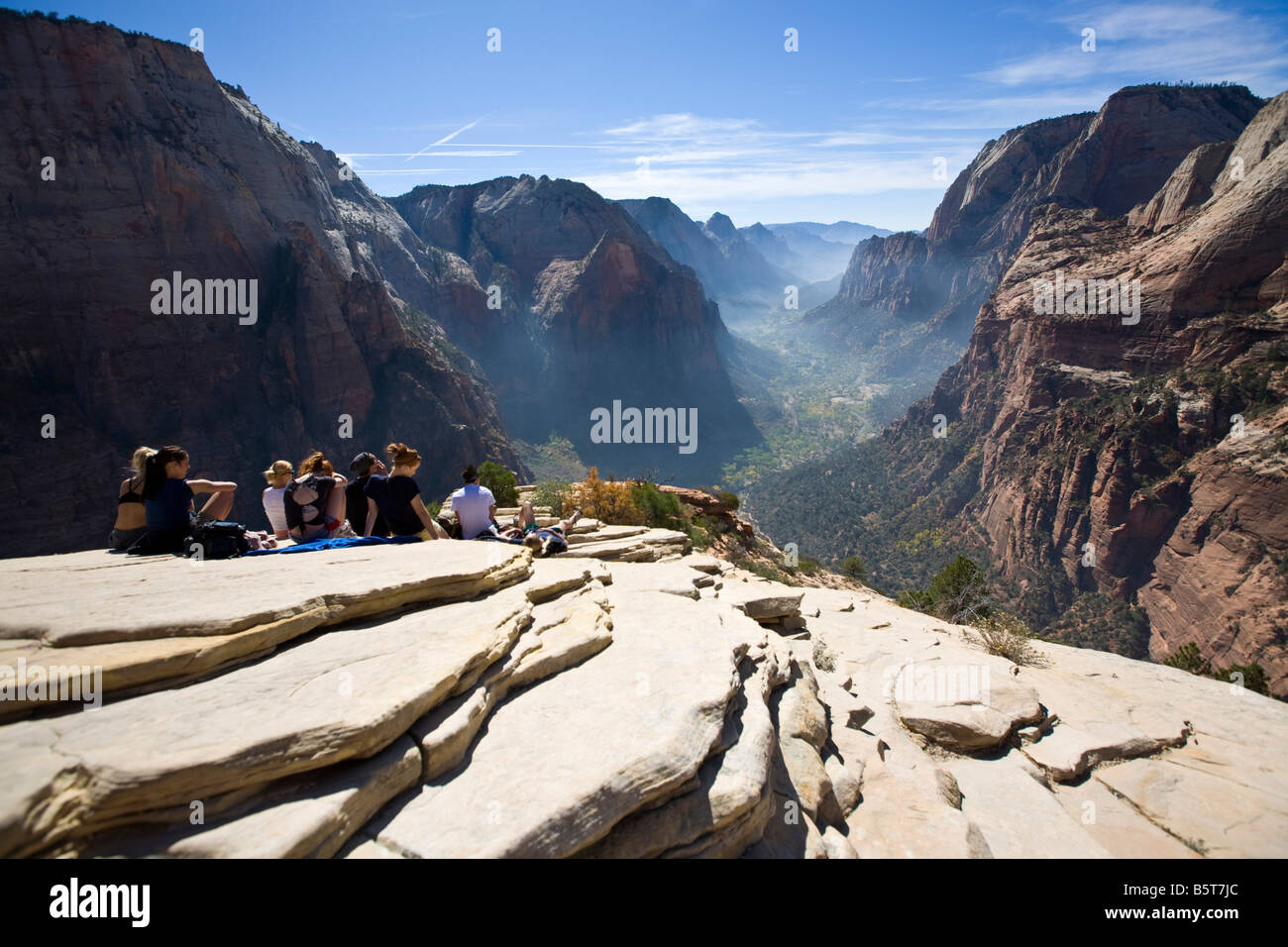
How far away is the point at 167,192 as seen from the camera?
41188mm

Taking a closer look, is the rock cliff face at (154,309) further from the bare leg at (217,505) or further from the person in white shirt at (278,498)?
the bare leg at (217,505)

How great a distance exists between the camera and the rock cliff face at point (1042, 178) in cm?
9369

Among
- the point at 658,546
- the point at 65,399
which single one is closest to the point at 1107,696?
the point at 658,546

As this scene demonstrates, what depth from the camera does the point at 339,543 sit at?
7.95 metres

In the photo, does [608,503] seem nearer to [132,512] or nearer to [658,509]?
[658,509]

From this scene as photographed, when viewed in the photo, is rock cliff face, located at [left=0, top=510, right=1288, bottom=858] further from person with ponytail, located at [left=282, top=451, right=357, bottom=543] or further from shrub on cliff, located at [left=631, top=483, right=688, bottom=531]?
shrub on cliff, located at [left=631, top=483, right=688, bottom=531]

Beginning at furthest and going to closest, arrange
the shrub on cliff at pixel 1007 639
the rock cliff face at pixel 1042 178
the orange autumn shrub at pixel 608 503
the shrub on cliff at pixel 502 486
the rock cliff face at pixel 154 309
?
the rock cliff face at pixel 1042 178, the rock cliff face at pixel 154 309, the shrub on cliff at pixel 502 486, the orange autumn shrub at pixel 608 503, the shrub on cliff at pixel 1007 639

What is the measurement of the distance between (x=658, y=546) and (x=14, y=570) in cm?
986

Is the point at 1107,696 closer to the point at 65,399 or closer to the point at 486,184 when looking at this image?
the point at 65,399

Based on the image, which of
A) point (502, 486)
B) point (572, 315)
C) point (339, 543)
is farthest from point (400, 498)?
point (572, 315)
